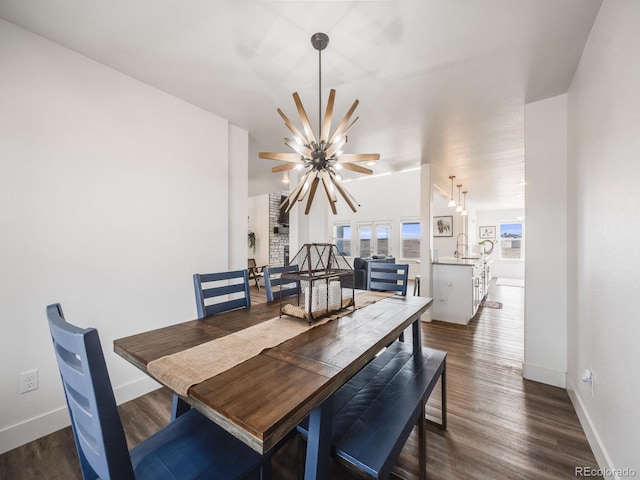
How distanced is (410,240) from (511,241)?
4.24m

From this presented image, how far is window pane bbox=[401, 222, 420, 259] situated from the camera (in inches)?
326

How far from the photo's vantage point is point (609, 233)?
1.39 meters

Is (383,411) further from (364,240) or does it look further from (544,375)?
(364,240)

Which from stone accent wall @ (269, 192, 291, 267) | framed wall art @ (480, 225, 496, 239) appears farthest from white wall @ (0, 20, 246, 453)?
framed wall art @ (480, 225, 496, 239)

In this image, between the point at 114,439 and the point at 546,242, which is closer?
the point at 114,439

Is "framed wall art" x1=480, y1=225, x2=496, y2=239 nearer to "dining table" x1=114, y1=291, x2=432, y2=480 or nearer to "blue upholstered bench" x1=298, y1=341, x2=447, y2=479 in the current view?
Answer: "blue upholstered bench" x1=298, y1=341, x2=447, y2=479

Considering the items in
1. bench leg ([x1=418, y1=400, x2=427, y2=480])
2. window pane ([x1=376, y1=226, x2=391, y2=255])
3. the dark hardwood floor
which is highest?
window pane ([x1=376, y1=226, x2=391, y2=255])

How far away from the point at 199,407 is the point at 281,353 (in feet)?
1.18

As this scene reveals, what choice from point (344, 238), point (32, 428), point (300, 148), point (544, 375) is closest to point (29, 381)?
point (32, 428)

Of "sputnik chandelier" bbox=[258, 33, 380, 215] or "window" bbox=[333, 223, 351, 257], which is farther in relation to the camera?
"window" bbox=[333, 223, 351, 257]

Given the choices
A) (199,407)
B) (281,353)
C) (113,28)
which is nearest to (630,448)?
(281,353)

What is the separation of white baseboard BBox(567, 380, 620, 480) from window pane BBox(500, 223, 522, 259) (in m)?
8.93

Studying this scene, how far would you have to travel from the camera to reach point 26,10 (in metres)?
1.51

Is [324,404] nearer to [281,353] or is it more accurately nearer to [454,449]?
[281,353]
